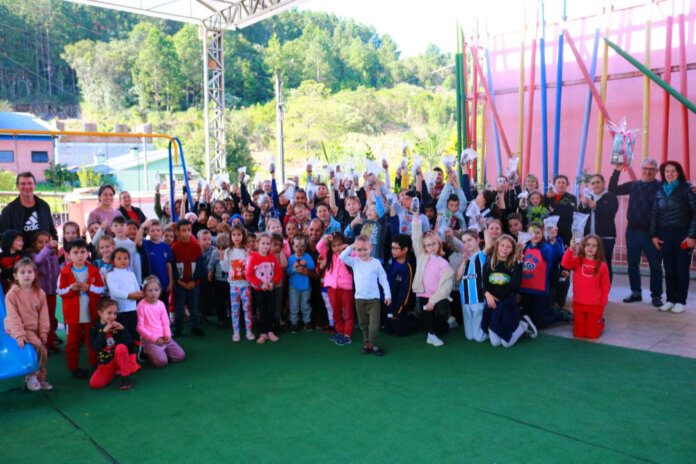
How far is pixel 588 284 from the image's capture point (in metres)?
5.44

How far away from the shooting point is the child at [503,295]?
528cm

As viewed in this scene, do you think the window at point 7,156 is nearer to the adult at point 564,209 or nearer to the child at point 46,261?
the child at point 46,261

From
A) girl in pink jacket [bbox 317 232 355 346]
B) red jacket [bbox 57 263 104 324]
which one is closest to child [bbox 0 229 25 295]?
red jacket [bbox 57 263 104 324]

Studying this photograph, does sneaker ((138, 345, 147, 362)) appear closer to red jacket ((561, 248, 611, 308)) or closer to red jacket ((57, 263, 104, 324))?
red jacket ((57, 263, 104, 324))

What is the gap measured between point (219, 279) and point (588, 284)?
387 cm

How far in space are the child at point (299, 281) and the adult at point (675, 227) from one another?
3835mm

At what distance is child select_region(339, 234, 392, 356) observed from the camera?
520 centimetres

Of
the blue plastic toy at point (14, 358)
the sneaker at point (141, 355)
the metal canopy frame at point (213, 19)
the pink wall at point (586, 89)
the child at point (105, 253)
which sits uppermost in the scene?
the metal canopy frame at point (213, 19)

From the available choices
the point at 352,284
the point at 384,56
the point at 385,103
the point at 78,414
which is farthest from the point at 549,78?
the point at 384,56

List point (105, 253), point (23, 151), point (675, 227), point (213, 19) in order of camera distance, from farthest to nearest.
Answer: point (23, 151)
point (213, 19)
point (675, 227)
point (105, 253)

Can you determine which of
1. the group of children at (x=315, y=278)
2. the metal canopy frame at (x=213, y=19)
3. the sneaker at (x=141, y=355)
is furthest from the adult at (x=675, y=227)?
the metal canopy frame at (x=213, y=19)

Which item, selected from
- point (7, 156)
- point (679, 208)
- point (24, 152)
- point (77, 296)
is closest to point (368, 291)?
point (77, 296)

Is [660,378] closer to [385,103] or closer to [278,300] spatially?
[278,300]

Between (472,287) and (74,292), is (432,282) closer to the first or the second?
(472,287)
